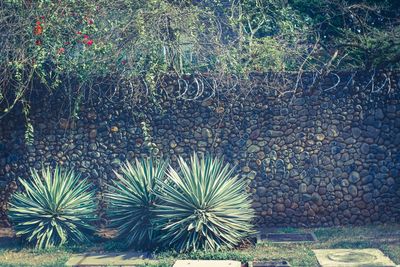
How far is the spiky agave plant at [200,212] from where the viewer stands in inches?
419

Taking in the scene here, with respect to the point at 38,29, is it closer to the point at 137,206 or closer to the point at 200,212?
the point at 137,206

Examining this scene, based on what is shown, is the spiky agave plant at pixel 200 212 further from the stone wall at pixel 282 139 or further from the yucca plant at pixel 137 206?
the stone wall at pixel 282 139

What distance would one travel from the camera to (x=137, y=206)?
1124cm

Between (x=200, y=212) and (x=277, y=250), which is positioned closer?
(x=200, y=212)

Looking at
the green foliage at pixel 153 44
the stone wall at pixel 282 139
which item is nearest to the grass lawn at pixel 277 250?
the stone wall at pixel 282 139

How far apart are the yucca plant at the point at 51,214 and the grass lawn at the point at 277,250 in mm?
299

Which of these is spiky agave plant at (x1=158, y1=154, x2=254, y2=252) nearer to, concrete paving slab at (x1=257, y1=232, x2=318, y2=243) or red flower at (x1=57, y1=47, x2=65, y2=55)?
concrete paving slab at (x1=257, y1=232, x2=318, y2=243)

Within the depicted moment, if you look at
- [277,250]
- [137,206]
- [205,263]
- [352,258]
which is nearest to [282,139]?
[277,250]

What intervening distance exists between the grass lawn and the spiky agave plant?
0.25 metres

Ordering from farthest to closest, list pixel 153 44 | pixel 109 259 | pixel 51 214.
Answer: pixel 153 44, pixel 51 214, pixel 109 259

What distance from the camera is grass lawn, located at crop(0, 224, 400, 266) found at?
10312 millimetres

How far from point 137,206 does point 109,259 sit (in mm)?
1082

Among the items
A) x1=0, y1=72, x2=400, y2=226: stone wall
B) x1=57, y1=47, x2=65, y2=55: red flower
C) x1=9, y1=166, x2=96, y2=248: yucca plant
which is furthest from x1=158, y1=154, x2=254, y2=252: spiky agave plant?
x1=57, y1=47, x2=65, y2=55: red flower

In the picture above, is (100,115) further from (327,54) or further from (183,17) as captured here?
(327,54)
